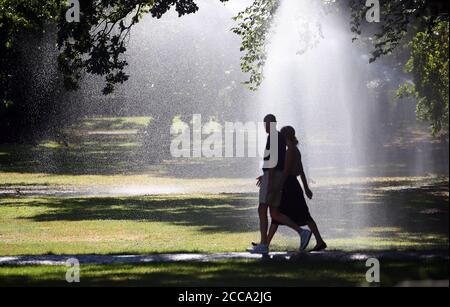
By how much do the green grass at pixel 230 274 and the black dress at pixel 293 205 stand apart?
119 cm

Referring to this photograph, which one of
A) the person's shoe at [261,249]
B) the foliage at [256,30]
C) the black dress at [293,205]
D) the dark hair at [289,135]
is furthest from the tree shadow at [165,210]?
the dark hair at [289,135]

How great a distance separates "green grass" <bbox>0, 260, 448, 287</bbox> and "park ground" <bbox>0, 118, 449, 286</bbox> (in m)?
0.02

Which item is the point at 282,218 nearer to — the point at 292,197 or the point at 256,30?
the point at 292,197

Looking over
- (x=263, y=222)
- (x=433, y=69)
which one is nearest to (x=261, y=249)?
(x=263, y=222)

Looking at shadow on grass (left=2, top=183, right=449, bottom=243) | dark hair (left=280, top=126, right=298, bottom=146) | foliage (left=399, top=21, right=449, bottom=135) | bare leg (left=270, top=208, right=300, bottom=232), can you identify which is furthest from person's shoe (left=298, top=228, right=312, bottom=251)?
foliage (left=399, top=21, right=449, bottom=135)

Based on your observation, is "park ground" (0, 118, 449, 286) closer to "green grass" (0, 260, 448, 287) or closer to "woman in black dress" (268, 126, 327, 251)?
"green grass" (0, 260, 448, 287)

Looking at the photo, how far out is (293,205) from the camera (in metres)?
15.1

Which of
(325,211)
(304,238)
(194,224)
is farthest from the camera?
(325,211)

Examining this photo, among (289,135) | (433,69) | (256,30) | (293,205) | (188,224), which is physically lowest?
(188,224)

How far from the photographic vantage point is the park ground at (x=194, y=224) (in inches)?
508

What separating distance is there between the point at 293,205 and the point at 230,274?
247 cm
